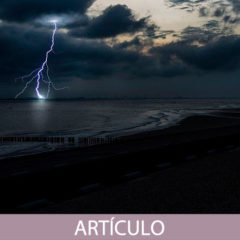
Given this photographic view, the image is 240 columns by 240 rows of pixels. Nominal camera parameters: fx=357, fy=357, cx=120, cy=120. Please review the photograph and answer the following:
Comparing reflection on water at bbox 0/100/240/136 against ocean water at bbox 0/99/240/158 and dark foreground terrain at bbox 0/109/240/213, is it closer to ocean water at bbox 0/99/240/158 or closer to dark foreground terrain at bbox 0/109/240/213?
ocean water at bbox 0/99/240/158

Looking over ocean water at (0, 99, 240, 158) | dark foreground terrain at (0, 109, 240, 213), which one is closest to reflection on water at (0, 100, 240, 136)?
ocean water at (0, 99, 240, 158)

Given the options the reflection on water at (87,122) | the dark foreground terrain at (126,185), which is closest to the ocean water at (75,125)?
the reflection on water at (87,122)

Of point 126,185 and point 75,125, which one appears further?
point 75,125

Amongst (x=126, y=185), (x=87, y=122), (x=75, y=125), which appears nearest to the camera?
(x=126, y=185)

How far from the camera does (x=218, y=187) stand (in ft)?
31.2

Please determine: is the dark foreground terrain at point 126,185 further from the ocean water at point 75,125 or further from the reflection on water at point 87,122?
the reflection on water at point 87,122

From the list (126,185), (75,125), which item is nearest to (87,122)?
(75,125)

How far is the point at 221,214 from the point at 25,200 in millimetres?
4348

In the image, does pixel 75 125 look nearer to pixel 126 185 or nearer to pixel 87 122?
pixel 87 122

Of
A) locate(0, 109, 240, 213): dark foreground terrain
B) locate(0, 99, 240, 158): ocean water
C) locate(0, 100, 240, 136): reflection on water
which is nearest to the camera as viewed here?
locate(0, 109, 240, 213): dark foreground terrain

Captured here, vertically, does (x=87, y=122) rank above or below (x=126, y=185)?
below

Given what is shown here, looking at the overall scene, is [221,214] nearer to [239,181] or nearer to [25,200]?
[239,181]

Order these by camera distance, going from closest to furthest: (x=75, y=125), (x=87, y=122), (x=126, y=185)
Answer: (x=126, y=185)
(x=75, y=125)
(x=87, y=122)

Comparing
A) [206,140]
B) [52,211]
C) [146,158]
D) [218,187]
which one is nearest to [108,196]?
[52,211]
